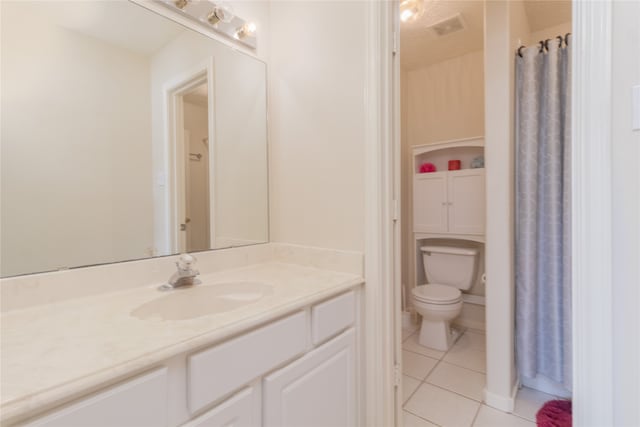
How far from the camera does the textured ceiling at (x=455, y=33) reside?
201 cm

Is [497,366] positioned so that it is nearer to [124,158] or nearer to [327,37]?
[327,37]

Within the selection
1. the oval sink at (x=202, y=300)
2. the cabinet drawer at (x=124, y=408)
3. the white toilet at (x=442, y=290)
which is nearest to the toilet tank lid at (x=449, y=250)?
the white toilet at (x=442, y=290)

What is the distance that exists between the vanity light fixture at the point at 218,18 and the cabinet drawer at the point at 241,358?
1.31m

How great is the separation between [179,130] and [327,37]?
78 cm

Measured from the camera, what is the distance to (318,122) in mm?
1378

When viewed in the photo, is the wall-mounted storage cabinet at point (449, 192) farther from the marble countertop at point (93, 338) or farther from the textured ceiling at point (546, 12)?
the marble countertop at point (93, 338)

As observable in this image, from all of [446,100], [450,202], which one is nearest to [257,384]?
[450,202]

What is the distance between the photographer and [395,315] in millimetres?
1319

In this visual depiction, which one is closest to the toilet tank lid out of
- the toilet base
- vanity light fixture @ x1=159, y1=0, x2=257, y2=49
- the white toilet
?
the white toilet

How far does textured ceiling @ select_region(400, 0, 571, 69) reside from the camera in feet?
6.58

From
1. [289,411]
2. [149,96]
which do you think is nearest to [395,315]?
[289,411]

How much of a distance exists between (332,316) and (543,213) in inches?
53.1

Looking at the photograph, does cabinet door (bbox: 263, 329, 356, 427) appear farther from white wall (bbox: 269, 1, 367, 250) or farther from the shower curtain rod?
the shower curtain rod
